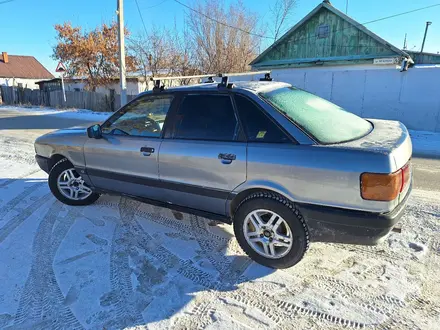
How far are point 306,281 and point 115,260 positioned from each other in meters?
1.79

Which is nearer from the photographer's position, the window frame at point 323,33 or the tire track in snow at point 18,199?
the tire track in snow at point 18,199

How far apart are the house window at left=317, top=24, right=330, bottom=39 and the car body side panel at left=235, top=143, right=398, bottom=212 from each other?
1580cm

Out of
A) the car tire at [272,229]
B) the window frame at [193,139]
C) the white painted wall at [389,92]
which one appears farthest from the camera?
the white painted wall at [389,92]

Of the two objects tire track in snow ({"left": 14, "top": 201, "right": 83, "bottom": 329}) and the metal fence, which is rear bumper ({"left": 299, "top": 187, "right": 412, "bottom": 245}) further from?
the metal fence

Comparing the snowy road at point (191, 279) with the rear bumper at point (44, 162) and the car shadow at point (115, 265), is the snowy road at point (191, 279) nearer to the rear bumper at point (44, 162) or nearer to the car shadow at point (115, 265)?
the car shadow at point (115, 265)

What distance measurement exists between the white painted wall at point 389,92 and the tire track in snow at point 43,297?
12.2 m

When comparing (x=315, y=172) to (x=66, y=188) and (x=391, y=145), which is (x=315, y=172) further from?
(x=66, y=188)

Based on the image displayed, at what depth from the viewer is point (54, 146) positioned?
13.8 ft

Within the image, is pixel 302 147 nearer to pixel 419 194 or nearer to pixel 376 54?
pixel 419 194

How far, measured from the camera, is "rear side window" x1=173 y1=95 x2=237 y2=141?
9.63 ft

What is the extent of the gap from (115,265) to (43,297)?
2.01ft

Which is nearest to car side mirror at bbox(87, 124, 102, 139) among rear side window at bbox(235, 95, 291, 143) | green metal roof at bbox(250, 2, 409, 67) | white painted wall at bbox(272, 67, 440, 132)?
rear side window at bbox(235, 95, 291, 143)

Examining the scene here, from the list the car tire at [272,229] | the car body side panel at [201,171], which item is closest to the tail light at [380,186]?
the car tire at [272,229]

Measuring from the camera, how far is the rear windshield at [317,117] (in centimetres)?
268
